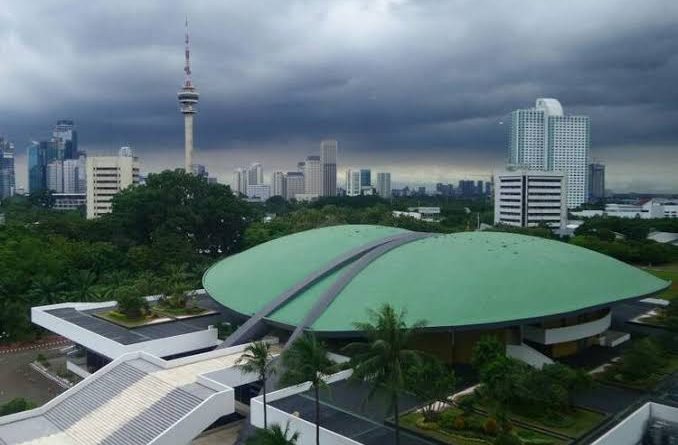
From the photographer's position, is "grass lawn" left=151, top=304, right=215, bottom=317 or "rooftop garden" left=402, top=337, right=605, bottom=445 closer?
"rooftop garden" left=402, top=337, right=605, bottom=445

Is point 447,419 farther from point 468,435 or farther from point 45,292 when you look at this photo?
point 45,292

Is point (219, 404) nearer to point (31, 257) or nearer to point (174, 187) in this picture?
point (31, 257)

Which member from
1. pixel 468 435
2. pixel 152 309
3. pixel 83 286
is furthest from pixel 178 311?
pixel 468 435

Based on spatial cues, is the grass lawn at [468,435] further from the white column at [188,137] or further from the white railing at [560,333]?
the white column at [188,137]

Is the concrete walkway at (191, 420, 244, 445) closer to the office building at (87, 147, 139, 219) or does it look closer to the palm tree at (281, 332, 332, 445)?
the palm tree at (281, 332, 332, 445)

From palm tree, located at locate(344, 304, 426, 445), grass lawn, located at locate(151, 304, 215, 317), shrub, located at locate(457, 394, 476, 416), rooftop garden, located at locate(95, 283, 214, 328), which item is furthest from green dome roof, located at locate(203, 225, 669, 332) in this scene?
palm tree, located at locate(344, 304, 426, 445)

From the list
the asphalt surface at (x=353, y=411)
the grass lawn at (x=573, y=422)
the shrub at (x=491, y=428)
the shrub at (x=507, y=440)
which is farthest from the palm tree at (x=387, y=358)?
the grass lawn at (x=573, y=422)

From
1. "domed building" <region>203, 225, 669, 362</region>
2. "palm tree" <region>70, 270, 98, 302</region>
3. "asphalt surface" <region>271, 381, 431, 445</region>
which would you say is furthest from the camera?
"palm tree" <region>70, 270, 98, 302</region>
